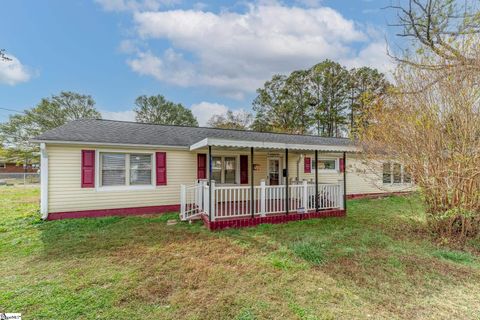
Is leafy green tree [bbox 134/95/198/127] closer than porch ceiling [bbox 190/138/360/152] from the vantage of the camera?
No

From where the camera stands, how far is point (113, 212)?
24.8ft

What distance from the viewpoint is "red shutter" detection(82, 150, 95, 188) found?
7137 mm

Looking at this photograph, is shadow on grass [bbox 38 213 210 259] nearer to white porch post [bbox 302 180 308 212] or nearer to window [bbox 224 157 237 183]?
window [bbox 224 157 237 183]

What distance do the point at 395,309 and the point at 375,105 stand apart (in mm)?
4926

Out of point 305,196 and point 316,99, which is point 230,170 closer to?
point 305,196

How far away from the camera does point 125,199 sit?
775cm

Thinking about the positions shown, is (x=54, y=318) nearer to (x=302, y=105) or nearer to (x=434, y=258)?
(x=434, y=258)

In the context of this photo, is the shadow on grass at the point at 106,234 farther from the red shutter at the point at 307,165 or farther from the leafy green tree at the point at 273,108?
the leafy green tree at the point at 273,108

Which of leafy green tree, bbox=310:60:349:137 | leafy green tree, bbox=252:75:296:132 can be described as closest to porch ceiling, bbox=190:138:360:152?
leafy green tree, bbox=252:75:296:132

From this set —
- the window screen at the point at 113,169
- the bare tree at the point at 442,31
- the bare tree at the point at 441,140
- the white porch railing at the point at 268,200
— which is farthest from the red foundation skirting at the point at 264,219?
the bare tree at the point at 442,31

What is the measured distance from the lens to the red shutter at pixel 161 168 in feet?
26.6

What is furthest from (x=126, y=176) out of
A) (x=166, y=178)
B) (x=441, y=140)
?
(x=441, y=140)

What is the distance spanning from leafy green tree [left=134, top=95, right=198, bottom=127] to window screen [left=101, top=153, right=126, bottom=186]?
90.4 ft

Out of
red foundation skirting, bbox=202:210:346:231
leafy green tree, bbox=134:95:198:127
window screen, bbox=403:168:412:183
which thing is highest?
leafy green tree, bbox=134:95:198:127
